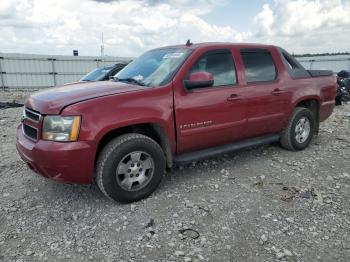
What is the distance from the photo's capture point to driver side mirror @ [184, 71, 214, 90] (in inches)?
161

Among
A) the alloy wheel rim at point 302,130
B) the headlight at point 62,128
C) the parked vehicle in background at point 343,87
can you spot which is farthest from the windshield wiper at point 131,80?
the parked vehicle in background at point 343,87

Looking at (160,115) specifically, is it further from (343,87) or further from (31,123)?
(343,87)

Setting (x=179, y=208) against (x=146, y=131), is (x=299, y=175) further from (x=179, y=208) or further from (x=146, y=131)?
(x=146, y=131)

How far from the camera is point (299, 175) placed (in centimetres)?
480

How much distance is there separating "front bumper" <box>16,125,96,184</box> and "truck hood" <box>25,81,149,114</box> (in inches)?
14.8

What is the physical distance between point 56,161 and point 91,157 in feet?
1.17

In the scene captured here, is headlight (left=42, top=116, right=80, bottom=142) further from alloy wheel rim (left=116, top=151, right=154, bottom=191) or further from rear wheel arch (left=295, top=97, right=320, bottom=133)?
rear wheel arch (left=295, top=97, right=320, bottom=133)

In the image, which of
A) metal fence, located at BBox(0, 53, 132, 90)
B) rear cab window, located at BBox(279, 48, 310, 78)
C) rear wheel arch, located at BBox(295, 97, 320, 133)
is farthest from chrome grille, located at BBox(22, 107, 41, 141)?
metal fence, located at BBox(0, 53, 132, 90)

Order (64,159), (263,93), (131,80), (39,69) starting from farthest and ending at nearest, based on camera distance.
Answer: (39,69) < (263,93) < (131,80) < (64,159)

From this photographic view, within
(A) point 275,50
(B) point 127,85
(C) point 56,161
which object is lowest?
(C) point 56,161

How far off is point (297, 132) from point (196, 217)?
296 cm

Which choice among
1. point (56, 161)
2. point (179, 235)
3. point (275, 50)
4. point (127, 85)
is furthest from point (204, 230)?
point (275, 50)

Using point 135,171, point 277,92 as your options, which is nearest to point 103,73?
point 277,92

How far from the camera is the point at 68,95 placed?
12.4 feet
